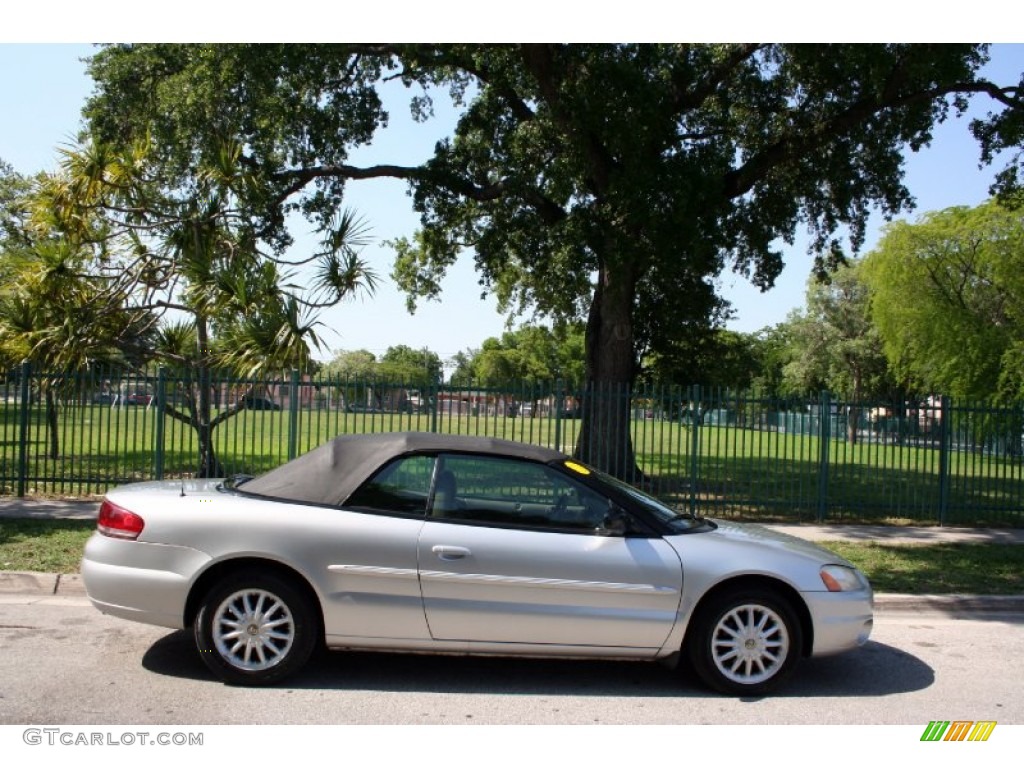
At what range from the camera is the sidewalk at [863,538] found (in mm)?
7887

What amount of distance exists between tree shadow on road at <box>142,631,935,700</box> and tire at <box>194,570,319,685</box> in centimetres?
18

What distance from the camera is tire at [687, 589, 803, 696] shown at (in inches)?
219

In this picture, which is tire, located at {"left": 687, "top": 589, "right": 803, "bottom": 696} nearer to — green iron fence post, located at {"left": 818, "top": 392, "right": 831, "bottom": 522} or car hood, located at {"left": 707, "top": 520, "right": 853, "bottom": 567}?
car hood, located at {"left": 707, "top": 520, "right": 853, "bottom": 567}

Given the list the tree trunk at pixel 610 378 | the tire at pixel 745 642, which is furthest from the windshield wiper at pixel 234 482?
the tree trunk at pixel 610 378

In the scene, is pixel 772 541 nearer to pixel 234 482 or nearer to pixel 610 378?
pixel 234 482

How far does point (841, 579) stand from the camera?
5.80m

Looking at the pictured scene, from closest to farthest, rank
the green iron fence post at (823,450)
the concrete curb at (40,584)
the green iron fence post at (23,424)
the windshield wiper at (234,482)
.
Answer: the windshield wiper at (234,482), the concrete curb at (40,584), the green iron fence post at (23,424), the green iron fence post at (823,450)

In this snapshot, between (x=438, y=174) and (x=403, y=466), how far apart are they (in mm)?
13542

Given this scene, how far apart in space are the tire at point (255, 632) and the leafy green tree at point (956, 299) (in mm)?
30775

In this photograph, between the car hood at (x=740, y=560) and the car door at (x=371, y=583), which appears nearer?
the car door at (x=371, y=583)

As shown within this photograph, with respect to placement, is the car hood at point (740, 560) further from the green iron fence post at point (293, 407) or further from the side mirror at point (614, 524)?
the green iron fence post at point (293, 407)

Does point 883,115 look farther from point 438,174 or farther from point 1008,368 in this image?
point 1008,368

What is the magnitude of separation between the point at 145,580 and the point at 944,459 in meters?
11.6
